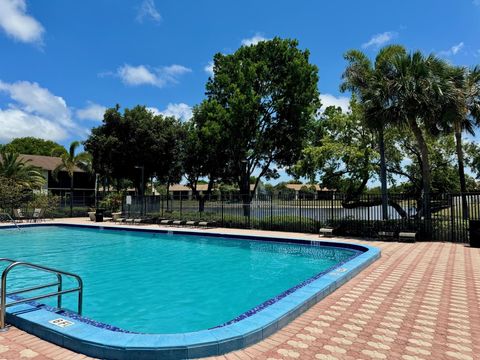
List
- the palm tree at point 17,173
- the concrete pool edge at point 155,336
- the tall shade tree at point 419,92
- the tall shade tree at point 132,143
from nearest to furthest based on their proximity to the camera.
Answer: the concrete pool edge at point 155,336, the tall shade tree at point 419,92, the palm tree at point 17,173, the tall shade tree at point 132,143

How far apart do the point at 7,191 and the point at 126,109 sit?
12858 millimetres

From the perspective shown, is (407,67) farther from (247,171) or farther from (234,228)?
(247,171)

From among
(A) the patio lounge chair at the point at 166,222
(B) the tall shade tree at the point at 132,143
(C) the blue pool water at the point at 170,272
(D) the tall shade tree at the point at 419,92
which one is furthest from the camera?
(B) the tall shade tree at the point at 132,143

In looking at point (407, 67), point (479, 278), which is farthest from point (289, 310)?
point (407, 67)

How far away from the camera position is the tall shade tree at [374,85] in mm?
15219

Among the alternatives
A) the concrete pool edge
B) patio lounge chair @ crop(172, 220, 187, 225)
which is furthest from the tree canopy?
the concrete pool edge

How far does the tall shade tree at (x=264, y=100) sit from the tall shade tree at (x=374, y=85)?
1118cm

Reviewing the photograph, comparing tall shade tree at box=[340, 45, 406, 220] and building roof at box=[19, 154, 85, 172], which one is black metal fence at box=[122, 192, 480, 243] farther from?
building roof at box=[19, 154, 85, 172]

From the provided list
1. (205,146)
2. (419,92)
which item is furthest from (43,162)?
(419,92)

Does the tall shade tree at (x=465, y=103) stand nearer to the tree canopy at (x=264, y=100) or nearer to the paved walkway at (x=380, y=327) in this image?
the paved walkway at (x=380, y=327)

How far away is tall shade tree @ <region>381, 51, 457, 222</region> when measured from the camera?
554 inches

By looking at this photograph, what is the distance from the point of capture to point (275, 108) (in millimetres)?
29672

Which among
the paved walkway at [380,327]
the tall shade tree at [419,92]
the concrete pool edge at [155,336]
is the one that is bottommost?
the paved walkway at [380,327]

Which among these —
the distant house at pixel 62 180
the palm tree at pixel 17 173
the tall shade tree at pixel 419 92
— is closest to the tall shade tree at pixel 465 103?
the tall shade tree at pixel 419 92
